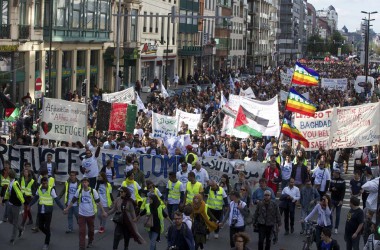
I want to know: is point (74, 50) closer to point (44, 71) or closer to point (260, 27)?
point (44, 71)

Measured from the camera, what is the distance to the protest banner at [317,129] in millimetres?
23453

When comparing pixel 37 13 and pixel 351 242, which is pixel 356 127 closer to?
pixel 351 242

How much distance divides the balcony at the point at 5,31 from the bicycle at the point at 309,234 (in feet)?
83.7

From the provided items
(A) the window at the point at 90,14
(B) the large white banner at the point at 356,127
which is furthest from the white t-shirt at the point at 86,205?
(A) the window at the point at 90,14

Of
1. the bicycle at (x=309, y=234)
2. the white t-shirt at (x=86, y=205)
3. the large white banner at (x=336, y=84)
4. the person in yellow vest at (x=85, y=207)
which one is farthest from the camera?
the large white banner at (x=336, y=84)

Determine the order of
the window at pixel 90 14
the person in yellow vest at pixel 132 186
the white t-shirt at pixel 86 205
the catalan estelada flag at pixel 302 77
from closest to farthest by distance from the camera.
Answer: the white t-shirt at pixel 86 205 → the person in yellow vest at pixel 132 186 → the catalan estelada flag at pixel 302 77 → the window at pixel 90 14

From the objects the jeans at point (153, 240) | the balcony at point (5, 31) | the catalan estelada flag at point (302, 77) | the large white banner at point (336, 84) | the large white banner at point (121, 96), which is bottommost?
the jeans at point (153, 240)

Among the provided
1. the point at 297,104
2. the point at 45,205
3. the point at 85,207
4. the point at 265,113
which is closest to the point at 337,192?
the point at 85,207

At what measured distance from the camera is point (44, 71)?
→ 1709 inches

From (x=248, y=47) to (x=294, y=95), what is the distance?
9822 centimetres

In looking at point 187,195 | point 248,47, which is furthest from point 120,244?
point 248,47

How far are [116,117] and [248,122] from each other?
385cm

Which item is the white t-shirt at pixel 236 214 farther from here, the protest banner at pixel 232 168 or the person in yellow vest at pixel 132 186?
the protest banner at pixel 232 168

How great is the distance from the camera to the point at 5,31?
38.7 metres
